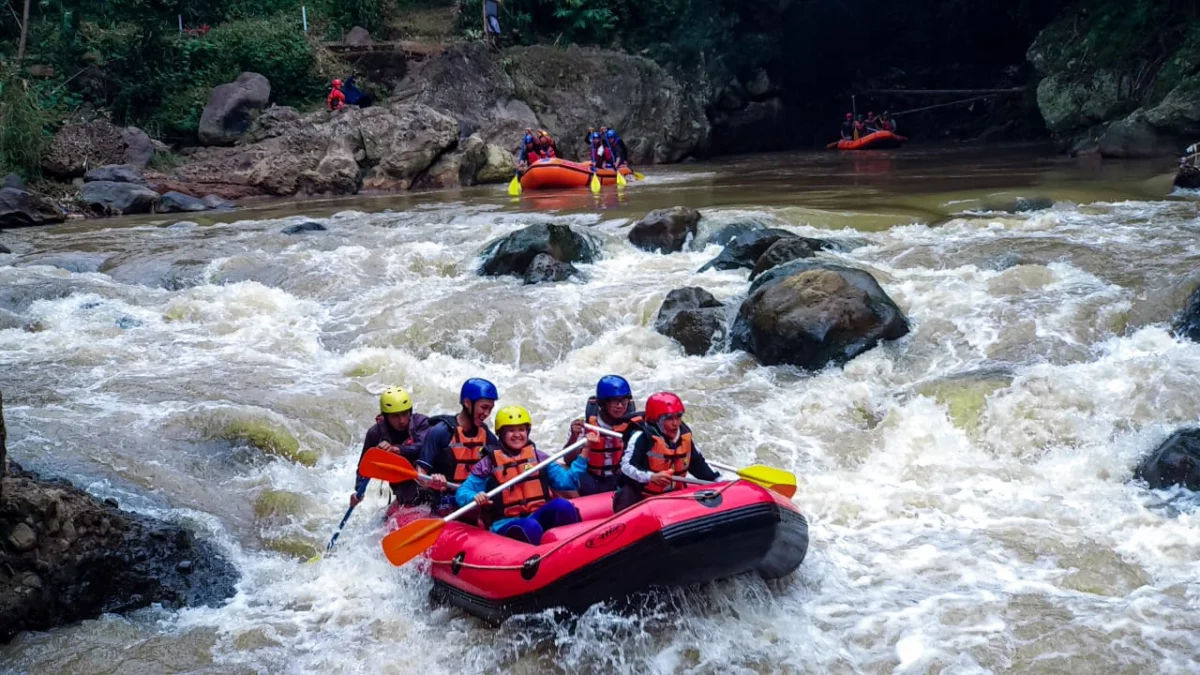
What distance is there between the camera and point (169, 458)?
6047 mm

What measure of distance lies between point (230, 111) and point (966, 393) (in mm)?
15636

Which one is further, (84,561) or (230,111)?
(230,111)

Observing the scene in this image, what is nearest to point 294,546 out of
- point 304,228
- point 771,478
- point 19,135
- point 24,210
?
point 771,478

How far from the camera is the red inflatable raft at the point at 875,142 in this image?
23328mm

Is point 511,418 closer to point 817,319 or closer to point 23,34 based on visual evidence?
point 817,319

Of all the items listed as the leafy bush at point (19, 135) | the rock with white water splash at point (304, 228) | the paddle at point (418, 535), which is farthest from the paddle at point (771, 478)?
the leafy bush at point (19, 135)

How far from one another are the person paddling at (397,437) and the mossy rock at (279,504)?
0.58m

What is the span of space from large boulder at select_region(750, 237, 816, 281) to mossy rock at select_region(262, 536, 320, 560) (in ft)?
16.9

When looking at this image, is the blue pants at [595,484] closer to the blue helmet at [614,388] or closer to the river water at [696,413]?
the blue helmet at [614,388]

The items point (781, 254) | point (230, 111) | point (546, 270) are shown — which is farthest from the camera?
point (230, 111)

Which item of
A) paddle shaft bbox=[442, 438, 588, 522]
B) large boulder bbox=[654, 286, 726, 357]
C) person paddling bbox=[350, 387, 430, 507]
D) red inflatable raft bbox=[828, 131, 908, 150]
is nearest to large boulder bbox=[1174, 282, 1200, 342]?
large boulder bbox=[654, 286, 726, 357]

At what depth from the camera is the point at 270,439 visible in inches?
253

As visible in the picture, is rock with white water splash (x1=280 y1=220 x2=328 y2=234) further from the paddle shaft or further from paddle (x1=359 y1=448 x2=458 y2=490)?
the paddle shaft

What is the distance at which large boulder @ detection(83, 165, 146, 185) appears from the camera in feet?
53.7
